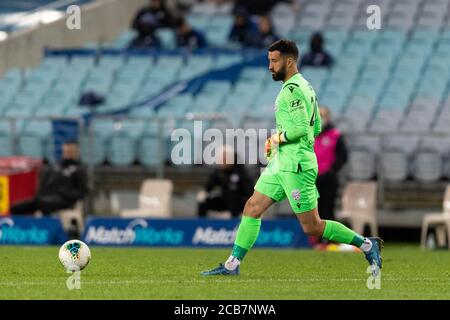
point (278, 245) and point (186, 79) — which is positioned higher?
point (186, 79)

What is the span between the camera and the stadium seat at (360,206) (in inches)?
836

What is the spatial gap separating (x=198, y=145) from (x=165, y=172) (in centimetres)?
97

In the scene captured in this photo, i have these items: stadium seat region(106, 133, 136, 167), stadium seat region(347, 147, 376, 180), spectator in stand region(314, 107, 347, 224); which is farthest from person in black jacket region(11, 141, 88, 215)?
stadium seat region(347, 147, 376, 180)

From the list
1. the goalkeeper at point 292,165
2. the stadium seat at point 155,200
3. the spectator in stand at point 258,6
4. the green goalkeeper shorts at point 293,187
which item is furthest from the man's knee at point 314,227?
the spectator in stand at point 258,6

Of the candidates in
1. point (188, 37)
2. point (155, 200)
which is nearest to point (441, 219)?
point (155, 200)

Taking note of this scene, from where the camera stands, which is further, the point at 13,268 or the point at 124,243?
the point at 124,243

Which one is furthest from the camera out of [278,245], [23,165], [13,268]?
[23,165]

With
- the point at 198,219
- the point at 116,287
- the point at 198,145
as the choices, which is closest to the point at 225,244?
the point at 198,219

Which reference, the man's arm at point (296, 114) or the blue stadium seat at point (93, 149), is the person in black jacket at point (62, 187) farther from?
the man's arm at point (296, 114)

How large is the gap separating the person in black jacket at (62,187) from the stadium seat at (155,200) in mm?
882

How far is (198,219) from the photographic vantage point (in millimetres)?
20281

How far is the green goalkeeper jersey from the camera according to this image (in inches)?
486
